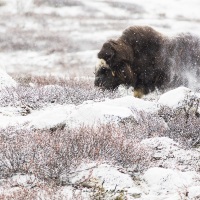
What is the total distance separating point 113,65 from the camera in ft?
28.3

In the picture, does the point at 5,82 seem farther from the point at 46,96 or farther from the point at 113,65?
the point at 113,65

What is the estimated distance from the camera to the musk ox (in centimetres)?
863

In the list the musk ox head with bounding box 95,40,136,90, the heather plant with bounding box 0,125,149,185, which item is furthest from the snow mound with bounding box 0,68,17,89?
the heather plant with bounding box 0,125,149,185

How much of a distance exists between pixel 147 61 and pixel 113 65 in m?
0.75

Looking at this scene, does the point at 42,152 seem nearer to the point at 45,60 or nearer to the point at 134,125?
the point at 134,125

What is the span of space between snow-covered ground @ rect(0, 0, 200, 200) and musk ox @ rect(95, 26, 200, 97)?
331 mm

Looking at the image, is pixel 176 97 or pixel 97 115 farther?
pixel 176 97

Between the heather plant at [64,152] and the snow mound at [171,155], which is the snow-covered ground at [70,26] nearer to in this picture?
the snow mound at [171,155]

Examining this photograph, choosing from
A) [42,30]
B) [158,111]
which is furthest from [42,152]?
[42,30]

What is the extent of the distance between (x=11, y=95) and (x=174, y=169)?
3973 mm

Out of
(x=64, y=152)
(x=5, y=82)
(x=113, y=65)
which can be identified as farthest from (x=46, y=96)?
(x=64, y=152)

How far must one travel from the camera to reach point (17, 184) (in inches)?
164

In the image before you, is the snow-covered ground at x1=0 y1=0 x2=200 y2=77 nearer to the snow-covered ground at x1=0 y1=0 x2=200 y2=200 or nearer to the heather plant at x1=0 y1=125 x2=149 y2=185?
the snow-covered ground at x1=0 y1=0 x2=200 y2=200

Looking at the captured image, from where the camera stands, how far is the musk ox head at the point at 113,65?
28.1 ft
